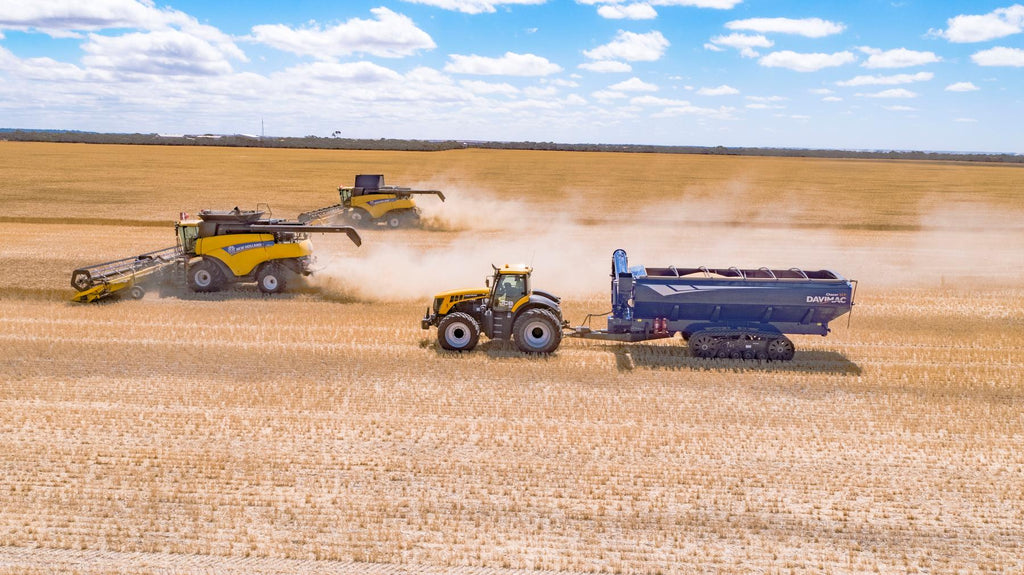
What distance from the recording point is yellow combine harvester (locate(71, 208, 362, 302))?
2233 cm

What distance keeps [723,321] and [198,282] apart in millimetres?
16214

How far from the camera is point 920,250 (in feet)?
111

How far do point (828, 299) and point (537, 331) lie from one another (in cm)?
648

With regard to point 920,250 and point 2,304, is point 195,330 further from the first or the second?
point 920,250

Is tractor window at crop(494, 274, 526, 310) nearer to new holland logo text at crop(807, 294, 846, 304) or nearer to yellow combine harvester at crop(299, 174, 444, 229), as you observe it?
new holland logo text at crop(807, 294, 846, 304)

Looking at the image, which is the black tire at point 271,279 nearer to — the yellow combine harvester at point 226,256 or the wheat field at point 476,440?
the yellow combine harvester at point 226,256

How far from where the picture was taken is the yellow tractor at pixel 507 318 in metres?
16.1

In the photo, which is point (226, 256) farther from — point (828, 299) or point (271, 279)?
point (828, 299)

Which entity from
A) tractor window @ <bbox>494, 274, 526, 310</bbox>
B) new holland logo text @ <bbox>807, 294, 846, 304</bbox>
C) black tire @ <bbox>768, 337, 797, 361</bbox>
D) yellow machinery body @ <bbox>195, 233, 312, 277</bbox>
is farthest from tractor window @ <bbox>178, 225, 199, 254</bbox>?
new holland logo text @ <bbox>807, 294, 846, 304</bbox>

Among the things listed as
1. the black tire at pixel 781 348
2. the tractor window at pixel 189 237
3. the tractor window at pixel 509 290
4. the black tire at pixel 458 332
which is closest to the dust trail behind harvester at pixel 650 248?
the tractor window at pixel 189 237

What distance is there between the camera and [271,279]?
2272 cm

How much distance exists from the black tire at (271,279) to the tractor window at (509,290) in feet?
31.9

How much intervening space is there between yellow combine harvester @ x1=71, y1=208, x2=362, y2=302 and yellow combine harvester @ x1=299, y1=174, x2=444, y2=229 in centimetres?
1428

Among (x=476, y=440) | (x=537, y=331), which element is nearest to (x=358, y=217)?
(x=537, y=331)
